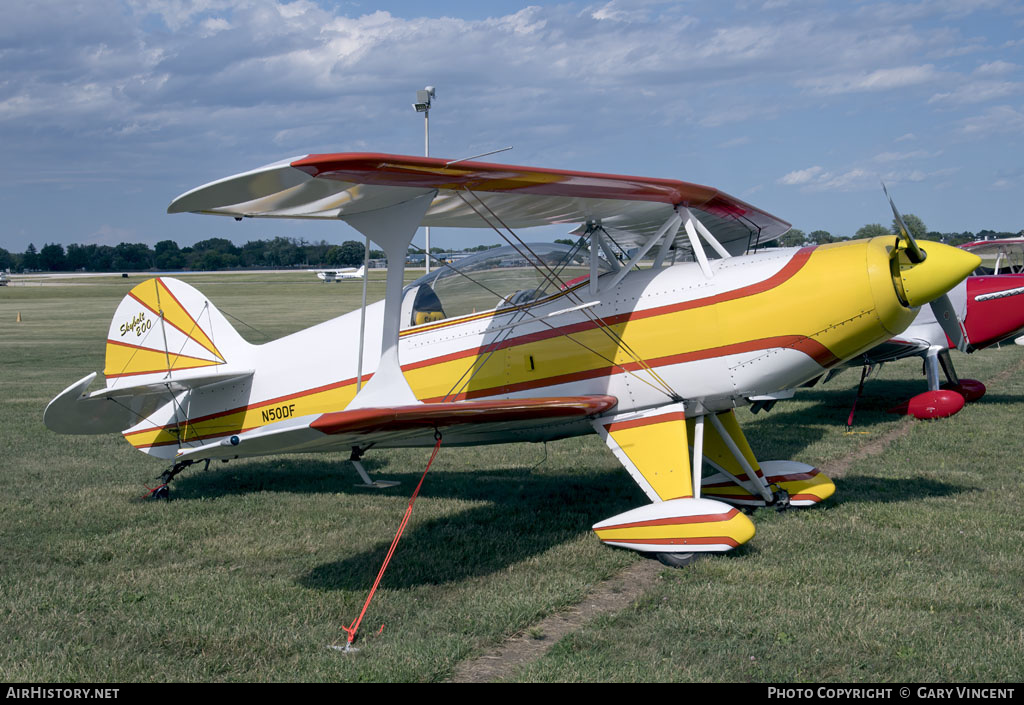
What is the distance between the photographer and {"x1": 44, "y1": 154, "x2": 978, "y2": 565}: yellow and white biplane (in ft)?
16.8

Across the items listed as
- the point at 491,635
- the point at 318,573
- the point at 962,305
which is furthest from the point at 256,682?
the point at 962,305

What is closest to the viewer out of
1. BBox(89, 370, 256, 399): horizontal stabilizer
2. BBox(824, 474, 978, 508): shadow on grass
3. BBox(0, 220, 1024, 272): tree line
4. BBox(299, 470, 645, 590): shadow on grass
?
BBox(299, 470, 645, 590): shadow on grass

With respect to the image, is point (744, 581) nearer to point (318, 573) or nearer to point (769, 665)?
point (769, 665)

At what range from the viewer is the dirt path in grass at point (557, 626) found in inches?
154

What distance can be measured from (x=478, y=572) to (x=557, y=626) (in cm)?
95

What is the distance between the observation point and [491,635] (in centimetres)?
429

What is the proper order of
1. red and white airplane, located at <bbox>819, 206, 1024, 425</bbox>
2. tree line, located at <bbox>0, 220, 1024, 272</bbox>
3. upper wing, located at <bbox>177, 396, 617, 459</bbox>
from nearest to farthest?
1. upper wing, located at <bbox>177, 396, 617, 459</bbox>
2. red and white airplane, located at <bbox>819, 206, 1024, 425</bbox>
3. tree line, located at <bbox>0, 220, 1024, 272</bbox>

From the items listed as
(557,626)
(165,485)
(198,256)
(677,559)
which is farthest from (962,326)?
(198,256)

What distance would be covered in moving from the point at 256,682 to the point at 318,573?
154 cm

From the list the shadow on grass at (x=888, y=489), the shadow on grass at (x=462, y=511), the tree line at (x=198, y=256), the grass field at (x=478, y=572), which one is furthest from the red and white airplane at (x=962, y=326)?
the tree line at (x=198, y=256)

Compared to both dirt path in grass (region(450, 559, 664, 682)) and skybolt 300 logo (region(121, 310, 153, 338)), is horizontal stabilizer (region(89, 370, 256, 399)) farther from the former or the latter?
dirt path in grass (region(450, 559, 664, 682))

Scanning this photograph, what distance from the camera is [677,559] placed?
5.33 m

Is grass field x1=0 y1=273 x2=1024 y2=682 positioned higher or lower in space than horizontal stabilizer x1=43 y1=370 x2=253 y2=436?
lower

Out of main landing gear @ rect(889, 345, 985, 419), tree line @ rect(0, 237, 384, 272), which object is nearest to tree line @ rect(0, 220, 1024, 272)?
tree line @ rect(0, 237, 384, 272)
